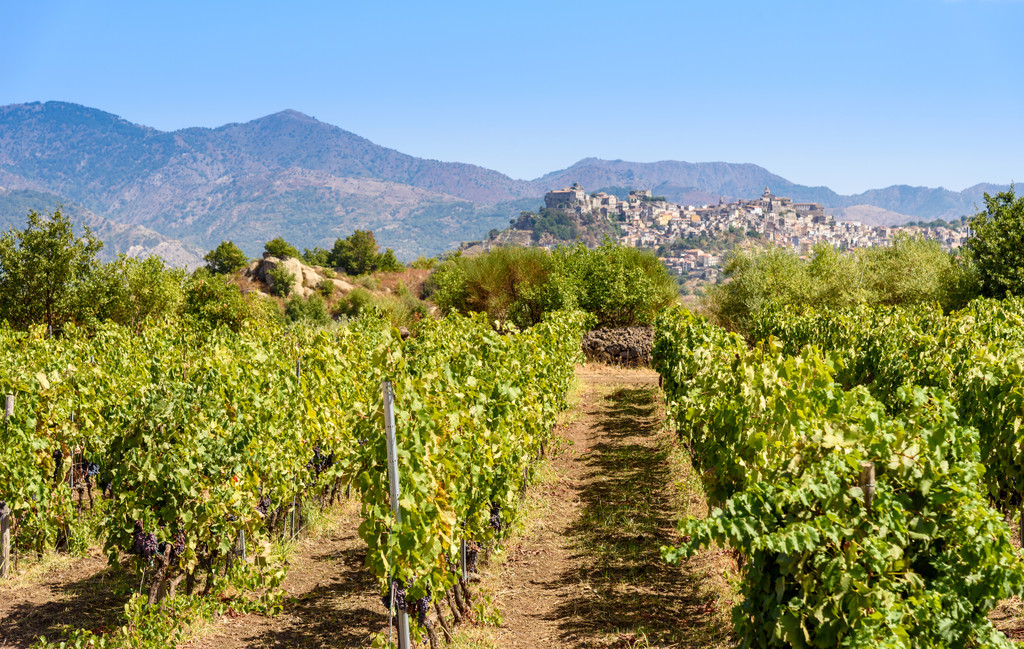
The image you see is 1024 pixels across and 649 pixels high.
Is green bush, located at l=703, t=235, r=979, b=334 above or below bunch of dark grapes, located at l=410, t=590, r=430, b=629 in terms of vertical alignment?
above

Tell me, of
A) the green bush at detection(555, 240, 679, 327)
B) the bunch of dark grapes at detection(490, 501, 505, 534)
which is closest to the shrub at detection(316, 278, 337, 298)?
the green bush at detection(555, 240, 679, 327)

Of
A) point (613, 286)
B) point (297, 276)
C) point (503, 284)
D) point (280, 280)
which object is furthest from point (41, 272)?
point (297, 276)

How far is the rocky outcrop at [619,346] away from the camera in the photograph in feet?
75.6

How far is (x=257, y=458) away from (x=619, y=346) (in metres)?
17.9

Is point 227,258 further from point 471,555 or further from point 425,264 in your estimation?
point 471,555

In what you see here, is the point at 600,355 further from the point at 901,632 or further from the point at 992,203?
the point at 901,632

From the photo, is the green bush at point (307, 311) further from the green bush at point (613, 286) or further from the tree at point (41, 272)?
the green bush at point (613, 286)

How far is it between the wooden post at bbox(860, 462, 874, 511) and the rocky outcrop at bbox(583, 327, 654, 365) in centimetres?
1922

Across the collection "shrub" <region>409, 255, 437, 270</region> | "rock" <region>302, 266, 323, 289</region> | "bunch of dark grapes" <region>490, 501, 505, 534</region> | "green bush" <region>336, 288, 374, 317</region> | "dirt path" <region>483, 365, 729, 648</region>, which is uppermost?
"shrub" <region>409, 255, 437, 270</region>

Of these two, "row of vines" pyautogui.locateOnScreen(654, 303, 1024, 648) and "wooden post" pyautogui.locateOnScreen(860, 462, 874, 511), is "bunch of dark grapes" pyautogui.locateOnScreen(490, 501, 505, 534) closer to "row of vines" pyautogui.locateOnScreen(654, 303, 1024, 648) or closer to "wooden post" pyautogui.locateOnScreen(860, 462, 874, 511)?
"row of vines" pyautogui.locateOnScreen(654, 303, 1024, 648)

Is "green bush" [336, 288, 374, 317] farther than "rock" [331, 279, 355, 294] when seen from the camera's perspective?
No

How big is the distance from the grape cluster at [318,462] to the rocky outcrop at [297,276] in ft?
101

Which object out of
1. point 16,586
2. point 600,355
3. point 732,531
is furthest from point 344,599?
point 600,355

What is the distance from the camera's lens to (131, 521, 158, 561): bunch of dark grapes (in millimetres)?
5383
